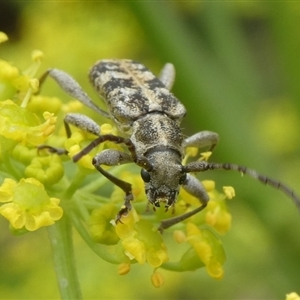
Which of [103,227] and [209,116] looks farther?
[209,116]

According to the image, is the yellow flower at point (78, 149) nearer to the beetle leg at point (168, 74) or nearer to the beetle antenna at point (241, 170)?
the beetle antenna at point (241, 170)

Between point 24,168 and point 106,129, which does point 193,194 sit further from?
point 24,168

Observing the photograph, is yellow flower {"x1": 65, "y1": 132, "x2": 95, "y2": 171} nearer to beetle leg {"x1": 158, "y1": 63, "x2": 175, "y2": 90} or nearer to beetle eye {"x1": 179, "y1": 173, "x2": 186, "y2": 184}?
beetle eye {"x1": 179, "y1": 173, "x2": 186, "y2": 184}

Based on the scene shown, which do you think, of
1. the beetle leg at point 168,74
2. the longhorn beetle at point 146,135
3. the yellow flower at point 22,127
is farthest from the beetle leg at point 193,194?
the beetle leg at point 168,74

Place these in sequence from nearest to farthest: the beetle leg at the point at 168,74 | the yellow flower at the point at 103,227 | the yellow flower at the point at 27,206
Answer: the yellow flower at the point at 27,206, the yellow flower at the point at 103,227, the beetle leg at the point at 168,74

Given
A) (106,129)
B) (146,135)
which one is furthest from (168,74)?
(106,129)

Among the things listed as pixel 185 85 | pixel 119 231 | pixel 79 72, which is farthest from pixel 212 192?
pixel 79 72

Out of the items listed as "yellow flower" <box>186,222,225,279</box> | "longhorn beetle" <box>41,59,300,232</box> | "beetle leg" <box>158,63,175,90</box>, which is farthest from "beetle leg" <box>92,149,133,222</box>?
"beetle leg" <box>158,63,175,90</box>

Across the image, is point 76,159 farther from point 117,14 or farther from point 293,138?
point 293,138
